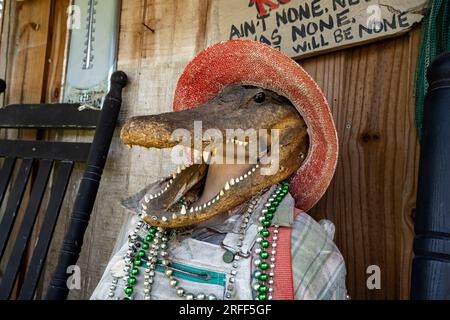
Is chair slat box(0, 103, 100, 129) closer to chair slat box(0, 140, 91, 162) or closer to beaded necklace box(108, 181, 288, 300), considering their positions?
chair slat box(0, 140, 91, 162)

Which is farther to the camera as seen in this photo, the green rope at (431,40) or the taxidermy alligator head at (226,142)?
the green rope at (431,40)

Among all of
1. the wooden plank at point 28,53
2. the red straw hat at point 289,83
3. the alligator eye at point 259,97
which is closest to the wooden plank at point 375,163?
the red straw hat at point 289,83

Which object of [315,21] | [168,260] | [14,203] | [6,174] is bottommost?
[168,260]

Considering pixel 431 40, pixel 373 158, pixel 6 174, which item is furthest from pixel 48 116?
pixel 431 40

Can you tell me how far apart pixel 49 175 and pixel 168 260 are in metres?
0.77

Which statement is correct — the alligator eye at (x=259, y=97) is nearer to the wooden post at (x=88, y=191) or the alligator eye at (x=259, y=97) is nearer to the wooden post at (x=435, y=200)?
the wooden post at (x=435, y=200)

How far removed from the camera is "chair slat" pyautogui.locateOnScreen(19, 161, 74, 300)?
1254 mm

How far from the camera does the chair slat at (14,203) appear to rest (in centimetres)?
137

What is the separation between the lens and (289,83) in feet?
2.62

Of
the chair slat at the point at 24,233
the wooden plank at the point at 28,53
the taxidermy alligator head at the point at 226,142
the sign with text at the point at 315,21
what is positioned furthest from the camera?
the wooden plank at the point at 28,53

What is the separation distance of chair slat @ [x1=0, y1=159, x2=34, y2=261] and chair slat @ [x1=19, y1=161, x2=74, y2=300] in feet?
Result: 0.49

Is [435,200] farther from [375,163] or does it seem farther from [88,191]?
[88,191]

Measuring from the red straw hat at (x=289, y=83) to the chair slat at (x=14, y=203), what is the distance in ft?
2.56

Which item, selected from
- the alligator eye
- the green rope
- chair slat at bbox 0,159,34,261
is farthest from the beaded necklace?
chair slat at bbox 0,159,34,261
